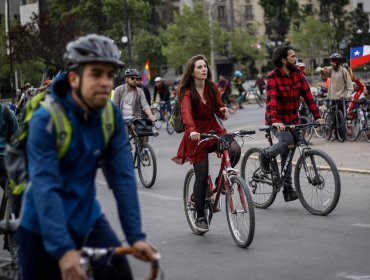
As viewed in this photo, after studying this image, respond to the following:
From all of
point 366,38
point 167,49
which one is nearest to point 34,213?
point 366,38

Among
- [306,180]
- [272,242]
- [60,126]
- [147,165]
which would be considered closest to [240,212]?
[272,242]

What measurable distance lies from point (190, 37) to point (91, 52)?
255 feet

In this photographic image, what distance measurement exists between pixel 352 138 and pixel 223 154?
11.6 meters

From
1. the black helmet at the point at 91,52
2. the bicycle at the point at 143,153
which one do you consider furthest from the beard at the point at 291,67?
the black helmet at the point at 91,52

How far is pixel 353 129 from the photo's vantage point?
19719 mm

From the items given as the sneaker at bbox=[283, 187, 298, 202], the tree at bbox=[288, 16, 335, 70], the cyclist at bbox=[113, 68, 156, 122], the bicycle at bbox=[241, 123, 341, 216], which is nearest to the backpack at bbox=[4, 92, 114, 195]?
the bicycle at bbox=[241, 123, 341, 216]

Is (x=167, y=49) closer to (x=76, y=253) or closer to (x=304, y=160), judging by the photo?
(x=304, y=160)

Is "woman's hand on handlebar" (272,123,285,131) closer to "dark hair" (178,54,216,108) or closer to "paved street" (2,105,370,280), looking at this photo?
"paved street" (2,105,370,280)

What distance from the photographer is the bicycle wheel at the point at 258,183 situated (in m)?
10.4

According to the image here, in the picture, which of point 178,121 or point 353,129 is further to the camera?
point 353,129

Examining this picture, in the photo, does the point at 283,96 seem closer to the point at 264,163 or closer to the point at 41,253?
the point at 264,163

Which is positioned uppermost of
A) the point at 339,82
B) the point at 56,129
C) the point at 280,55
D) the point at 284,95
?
the point at 280,55

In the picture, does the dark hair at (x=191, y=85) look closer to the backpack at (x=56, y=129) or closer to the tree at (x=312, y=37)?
the backpack at (x=56, y=129)

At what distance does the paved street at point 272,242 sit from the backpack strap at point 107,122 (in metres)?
3.20
